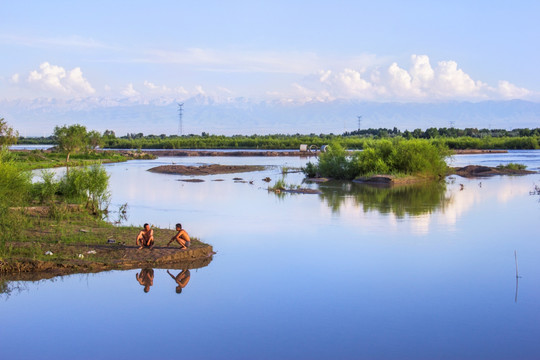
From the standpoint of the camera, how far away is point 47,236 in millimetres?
13211

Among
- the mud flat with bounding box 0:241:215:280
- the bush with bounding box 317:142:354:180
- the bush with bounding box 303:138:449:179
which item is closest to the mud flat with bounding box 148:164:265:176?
the bush with bounding box 303:138:449:179

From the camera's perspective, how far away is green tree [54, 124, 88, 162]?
4834 cm

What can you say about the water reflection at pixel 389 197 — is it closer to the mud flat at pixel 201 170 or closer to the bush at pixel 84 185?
the bush at pixel 84 185

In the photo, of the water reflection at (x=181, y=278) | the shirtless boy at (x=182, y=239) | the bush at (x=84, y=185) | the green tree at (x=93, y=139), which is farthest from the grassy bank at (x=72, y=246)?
the green tree at (x=93, y=139)

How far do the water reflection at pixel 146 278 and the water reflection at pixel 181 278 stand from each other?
343mm

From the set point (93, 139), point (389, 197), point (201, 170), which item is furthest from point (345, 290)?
point (93, 139)

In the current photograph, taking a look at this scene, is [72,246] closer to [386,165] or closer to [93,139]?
[386,165]

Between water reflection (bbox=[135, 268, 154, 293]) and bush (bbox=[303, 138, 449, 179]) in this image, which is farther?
bush (bbox=[303, 138, 449, 179])

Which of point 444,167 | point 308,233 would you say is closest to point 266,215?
point 308,233

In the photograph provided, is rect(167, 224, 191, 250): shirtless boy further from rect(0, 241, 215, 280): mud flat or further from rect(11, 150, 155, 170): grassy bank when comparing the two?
rect(11, 150, 155, 170): grassy bank

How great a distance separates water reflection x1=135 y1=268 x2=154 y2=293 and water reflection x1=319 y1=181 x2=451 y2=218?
10.3 metres

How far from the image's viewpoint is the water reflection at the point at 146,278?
10.8 meters

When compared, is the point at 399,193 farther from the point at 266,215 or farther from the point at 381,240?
the point at 381,240

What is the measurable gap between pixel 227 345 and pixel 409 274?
4.82 metres
